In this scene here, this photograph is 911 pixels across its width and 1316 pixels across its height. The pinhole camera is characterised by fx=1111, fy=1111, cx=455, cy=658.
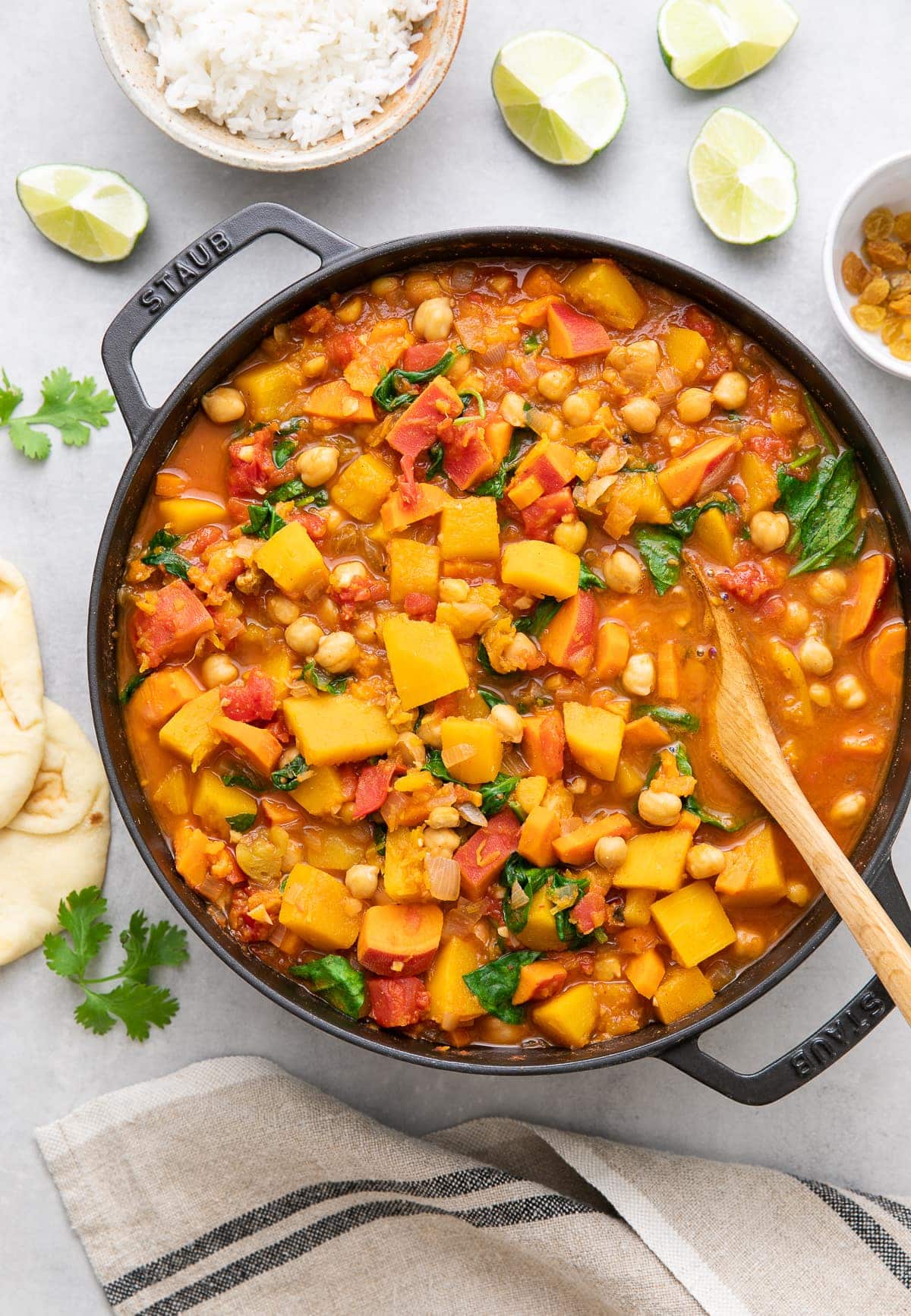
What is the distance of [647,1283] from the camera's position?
4250 mm

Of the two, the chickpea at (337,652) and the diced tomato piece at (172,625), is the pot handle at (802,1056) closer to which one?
the chickpea at (337,652)

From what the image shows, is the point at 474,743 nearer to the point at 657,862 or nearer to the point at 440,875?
the point at 440,875

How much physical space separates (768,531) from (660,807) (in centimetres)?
105

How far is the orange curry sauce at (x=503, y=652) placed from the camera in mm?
3842

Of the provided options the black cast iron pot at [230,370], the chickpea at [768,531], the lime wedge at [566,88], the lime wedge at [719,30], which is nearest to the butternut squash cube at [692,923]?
the black cast iron pot at [230,370]

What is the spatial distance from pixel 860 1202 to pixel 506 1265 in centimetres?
142

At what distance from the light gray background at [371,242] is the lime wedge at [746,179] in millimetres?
141

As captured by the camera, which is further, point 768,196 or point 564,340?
point 768,196

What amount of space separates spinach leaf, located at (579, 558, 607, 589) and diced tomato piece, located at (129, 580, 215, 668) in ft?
4.30

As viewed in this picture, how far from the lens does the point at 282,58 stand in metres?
4.18

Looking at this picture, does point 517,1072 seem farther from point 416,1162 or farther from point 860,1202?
point 860,1202

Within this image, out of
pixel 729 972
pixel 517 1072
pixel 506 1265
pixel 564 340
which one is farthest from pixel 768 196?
pixel 506 1265

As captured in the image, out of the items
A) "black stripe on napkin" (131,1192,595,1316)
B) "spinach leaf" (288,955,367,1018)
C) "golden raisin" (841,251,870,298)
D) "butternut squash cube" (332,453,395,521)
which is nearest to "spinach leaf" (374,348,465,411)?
"butternut squash cube" (332,453,395,521)

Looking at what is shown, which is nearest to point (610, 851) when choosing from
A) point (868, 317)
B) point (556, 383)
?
point (556, 383)
